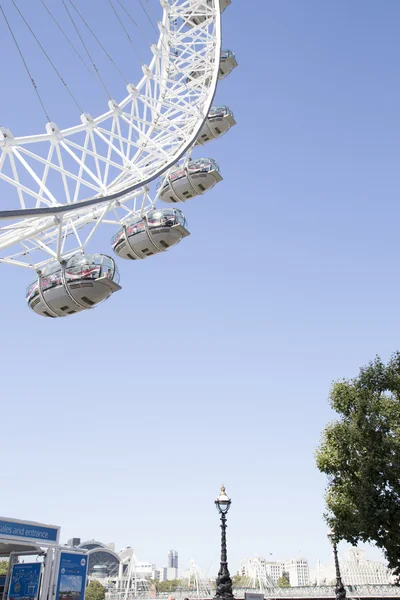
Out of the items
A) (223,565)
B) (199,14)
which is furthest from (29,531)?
(199,14)

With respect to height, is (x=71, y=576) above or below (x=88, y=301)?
below

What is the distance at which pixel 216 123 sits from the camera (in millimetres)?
36531

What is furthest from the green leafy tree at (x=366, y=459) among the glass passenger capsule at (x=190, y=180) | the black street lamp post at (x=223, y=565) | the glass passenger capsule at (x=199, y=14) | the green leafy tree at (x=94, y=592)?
the green leafy tree at (x=94, y=592)

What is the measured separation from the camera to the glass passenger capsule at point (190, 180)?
31.8m

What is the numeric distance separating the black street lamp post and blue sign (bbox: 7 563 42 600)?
6014mm

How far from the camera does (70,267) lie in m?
20.6

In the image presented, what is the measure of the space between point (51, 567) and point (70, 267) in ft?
32.8

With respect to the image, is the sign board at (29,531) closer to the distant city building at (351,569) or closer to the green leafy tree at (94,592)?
the distant city building at (351,569)

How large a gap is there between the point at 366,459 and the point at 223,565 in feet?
30.5

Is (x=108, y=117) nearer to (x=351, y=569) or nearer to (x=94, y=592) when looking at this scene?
(x=351, y=569)

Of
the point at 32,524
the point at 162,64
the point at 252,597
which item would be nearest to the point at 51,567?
the point at 32,524

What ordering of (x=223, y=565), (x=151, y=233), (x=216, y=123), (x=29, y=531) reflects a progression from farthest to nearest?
(x=216, y=123) < (x=151, y=233) < (x=29, y=531) < (x=223, y=565)

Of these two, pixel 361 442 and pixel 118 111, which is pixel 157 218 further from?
pixel 361 442

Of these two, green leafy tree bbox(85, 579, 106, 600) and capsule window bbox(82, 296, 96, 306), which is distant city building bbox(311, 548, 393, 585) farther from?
capsule window bbox(82, 296, 96, 306)
